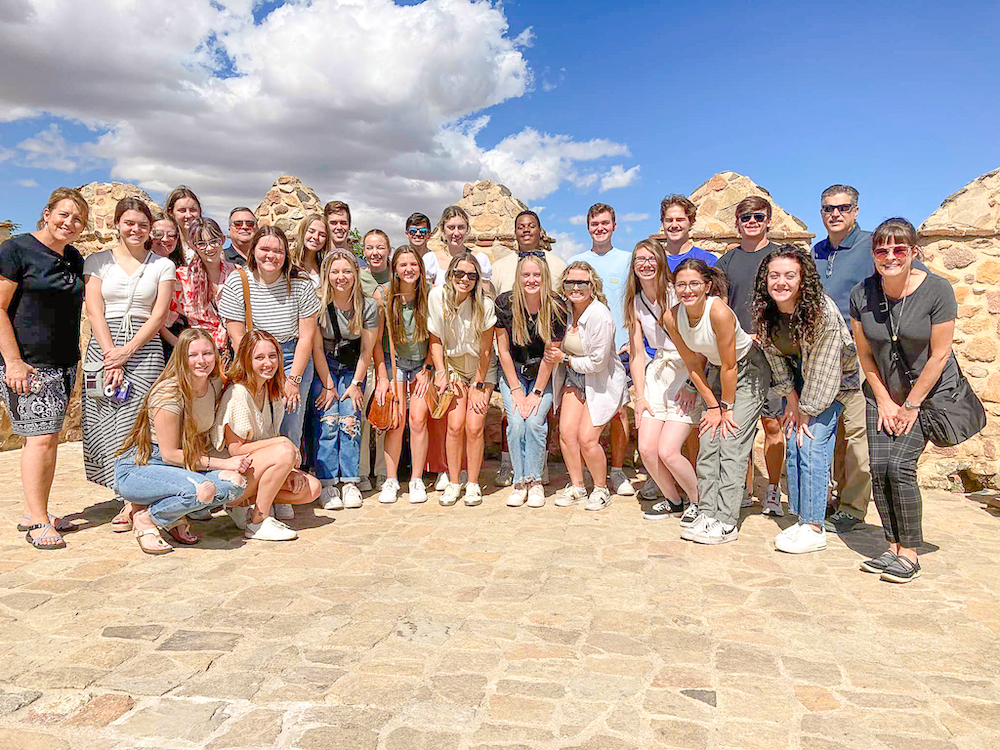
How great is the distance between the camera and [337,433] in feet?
17.8

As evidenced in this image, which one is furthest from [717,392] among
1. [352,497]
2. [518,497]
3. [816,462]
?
[352,497]

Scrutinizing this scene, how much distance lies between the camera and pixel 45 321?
4.23m

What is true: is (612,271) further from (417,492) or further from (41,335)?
(41,335)

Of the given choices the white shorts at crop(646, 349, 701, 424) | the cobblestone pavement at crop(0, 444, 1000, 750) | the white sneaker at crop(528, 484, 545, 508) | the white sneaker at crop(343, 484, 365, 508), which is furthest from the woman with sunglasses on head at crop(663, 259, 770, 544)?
the white sneaker at crop(343, 484, 365, 508)

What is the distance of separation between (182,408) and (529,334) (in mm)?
2447

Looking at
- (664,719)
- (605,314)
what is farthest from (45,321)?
(664,719)

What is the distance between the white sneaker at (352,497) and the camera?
529 centimetres

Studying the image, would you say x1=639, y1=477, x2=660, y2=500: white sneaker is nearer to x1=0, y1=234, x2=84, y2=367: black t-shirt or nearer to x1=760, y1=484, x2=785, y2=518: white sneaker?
x1=760, y1=484, x2=785, y2=518: white sneaker

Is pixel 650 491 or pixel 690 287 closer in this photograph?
pixel 690 287

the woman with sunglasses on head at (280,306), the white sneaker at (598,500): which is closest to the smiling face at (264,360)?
the woman with sunglasses on head at (280,306)

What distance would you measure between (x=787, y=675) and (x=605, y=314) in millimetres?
2899

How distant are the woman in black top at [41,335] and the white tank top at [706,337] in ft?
12.4

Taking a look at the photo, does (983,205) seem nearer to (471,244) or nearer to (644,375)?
(644,375)

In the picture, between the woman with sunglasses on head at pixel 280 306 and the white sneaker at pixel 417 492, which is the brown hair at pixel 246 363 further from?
the white sneaker at pixel 417 492
